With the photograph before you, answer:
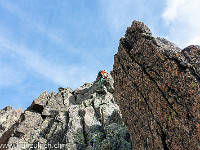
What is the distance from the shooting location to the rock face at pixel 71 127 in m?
25.2

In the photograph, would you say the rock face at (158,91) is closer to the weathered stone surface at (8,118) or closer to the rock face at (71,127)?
the rock face at (71,127)

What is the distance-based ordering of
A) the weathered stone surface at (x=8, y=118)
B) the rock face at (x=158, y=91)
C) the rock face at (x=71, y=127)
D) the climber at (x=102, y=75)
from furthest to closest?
the climber at (x=102, y=75) < the weathered stone surface at (x=8, y=118) < the rock face at (x=71, y=127) < the rock face at (x=158, y=91)

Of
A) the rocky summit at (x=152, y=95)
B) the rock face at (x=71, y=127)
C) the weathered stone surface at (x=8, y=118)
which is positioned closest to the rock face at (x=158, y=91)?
the rocky summit at (x=152, y=95)

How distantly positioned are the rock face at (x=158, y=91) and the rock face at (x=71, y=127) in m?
7.91

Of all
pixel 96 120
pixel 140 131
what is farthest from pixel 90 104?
pixel 140 131

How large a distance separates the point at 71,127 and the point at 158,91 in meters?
21.5

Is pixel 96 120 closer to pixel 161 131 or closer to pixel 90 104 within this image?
pixel 90 104

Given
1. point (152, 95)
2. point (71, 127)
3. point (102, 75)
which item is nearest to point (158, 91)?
point (152, 95)

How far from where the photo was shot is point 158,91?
1405cm

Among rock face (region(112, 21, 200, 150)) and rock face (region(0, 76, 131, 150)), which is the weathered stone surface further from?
rock face (region(112, 21, 200, 150))

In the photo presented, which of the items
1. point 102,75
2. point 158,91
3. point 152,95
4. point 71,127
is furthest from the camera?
point 102,75

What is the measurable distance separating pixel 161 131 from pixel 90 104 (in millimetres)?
27218

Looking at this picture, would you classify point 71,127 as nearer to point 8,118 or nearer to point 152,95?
point 152,95

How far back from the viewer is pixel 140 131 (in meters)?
15.3
